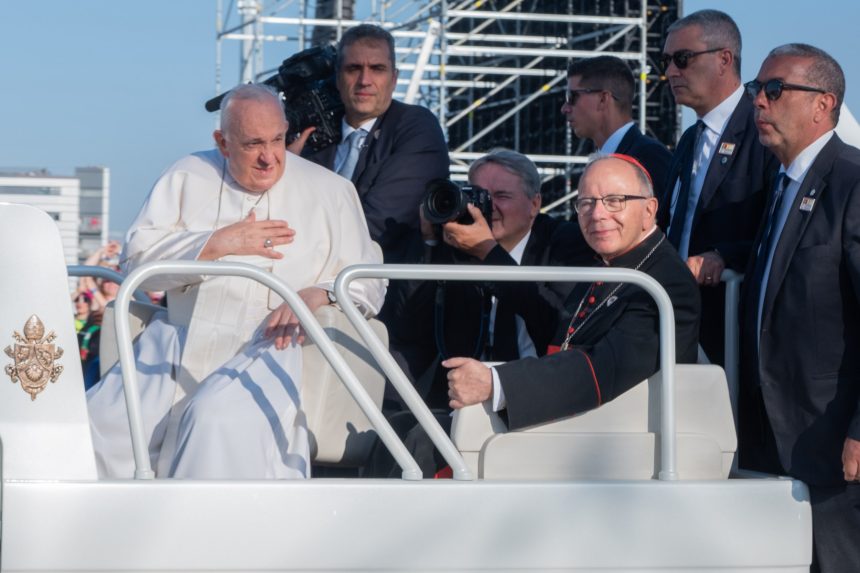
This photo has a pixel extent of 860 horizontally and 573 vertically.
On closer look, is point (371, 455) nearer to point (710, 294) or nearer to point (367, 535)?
point (367, 535)

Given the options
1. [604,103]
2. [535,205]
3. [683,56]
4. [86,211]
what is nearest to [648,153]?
[604,103]

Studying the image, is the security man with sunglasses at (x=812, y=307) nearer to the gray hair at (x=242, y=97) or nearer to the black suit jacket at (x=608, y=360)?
the black suit jacket at (x=608, y=360)

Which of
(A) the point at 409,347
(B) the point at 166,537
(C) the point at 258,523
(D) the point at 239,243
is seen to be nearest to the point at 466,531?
(C) the point at 258,523

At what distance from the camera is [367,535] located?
313 centimetres

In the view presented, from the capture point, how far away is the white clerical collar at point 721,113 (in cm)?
459

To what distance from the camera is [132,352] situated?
123 inches

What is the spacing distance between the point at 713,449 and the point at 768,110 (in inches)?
39.9

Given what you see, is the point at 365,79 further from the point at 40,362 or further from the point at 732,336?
the point at 40,362

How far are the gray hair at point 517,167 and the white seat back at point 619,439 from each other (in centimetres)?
142

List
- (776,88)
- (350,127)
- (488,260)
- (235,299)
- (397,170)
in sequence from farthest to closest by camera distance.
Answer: (350,127) < (397,170) < (488,260) < (235,299) < (776,88)

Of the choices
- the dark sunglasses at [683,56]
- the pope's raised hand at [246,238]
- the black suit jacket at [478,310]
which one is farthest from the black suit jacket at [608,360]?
the dark sunglasses at [683,56]

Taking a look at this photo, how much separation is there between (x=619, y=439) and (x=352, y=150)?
2.24 meters

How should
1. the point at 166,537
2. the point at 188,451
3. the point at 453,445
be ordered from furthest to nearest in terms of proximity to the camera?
the point at 188,451
the point at 453,445
the point at 166,537

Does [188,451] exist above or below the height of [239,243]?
below
